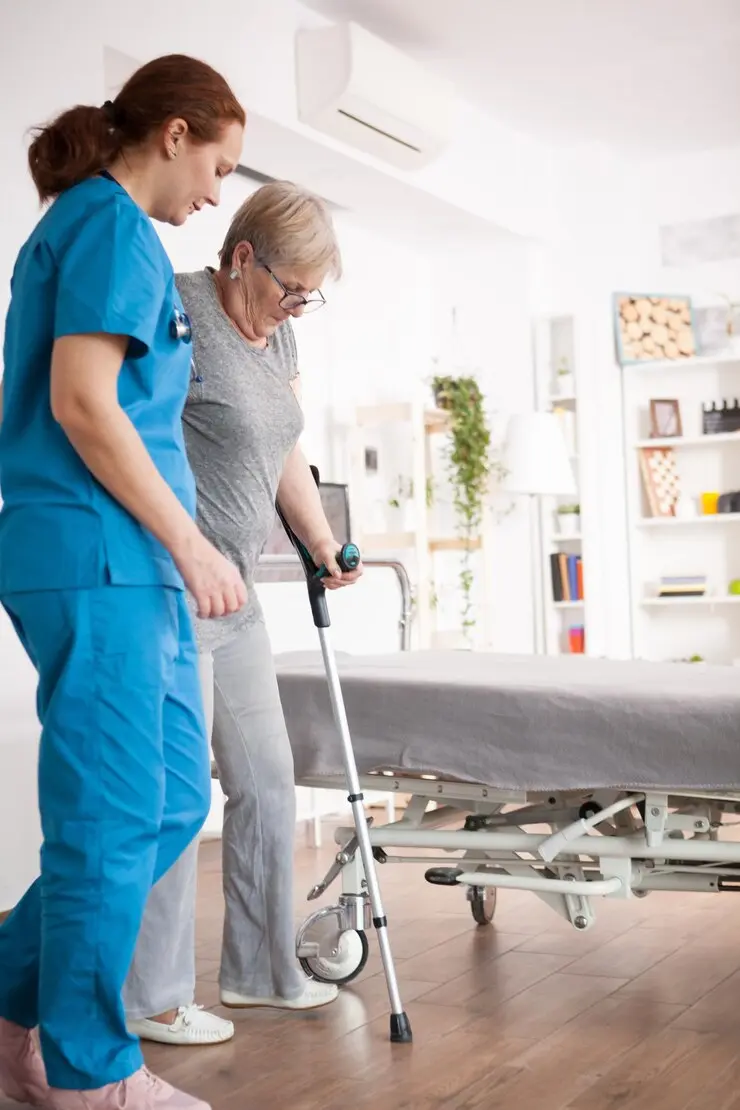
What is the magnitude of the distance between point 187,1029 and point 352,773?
464 mm

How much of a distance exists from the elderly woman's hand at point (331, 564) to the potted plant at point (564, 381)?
4.09m

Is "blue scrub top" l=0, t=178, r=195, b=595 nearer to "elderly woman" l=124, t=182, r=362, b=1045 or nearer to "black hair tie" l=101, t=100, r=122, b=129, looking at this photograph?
"black hair tie" l=101, t=100, r=122, b=129

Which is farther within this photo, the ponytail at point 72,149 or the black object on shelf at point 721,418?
the black object on shelf at point 721,418

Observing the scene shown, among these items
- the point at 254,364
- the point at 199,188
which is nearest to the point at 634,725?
the point at 254,364

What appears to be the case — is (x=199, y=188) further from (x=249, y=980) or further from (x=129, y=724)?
(x=249, y=980)

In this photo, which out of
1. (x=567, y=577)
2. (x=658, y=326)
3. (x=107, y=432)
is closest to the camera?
(x=107, y=432)

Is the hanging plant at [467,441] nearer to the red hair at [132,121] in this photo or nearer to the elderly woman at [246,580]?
the elderly woman at [246,580]

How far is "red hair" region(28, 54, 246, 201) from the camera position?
1.57 m

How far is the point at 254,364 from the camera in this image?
212 centimetres

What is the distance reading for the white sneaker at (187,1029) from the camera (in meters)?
2.08

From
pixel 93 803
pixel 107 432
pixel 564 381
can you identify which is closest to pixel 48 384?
pixel 107 432

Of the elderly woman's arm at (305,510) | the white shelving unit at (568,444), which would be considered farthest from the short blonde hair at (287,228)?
the white shelving unit at (568,444)

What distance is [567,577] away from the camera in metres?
6.12

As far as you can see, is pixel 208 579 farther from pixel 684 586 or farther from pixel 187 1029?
pixel 684 586
